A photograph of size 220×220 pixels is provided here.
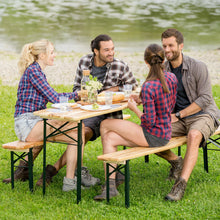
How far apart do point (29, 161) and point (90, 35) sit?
2045cm

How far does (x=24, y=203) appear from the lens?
4.80m

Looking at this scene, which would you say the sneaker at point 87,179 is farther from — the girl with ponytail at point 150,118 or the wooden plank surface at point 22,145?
the wooden plank surface at point 22,145

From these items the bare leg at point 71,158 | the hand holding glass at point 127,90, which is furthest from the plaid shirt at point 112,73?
the bare leg at point 71,158

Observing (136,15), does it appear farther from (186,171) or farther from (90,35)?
(186,171)

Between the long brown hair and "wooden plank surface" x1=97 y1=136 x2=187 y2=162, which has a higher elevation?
the long brown hair

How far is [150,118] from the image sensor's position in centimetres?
460

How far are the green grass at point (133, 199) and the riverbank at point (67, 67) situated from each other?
676cm

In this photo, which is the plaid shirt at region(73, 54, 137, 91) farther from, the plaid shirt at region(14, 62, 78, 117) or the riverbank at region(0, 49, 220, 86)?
the riverbank at region(0, 49, 220, 86)

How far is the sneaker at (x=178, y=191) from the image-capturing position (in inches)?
187

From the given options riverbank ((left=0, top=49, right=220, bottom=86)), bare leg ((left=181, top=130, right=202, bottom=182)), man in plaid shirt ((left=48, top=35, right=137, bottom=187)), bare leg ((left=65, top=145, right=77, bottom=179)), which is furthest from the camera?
riverbank ((left=0, top=49, right=220, bottom=86))

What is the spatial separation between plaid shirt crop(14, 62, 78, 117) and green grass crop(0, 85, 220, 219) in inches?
35.2

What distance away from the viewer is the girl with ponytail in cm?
457

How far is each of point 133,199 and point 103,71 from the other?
1.69m

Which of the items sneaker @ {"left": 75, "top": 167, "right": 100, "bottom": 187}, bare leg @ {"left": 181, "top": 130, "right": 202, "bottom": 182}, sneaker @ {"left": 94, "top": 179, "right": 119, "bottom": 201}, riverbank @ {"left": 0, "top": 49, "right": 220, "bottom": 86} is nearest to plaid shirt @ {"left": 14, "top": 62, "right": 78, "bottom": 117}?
sneaker @ {"left": 75, "top": 167, "right": 100, "bottom": 187}
